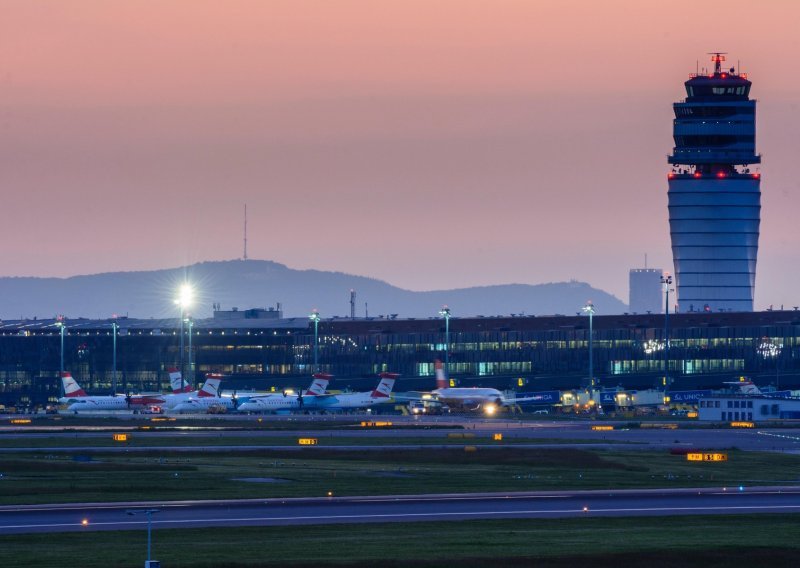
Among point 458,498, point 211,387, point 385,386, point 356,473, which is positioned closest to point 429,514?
point 458,498

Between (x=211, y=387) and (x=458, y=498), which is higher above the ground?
(x=211, y=387)

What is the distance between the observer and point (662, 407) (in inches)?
7549

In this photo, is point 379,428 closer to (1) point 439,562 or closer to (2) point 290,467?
(2) point 290,467

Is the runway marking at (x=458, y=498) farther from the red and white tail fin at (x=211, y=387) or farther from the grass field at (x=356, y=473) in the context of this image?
the red and white tail fin at (x=211, y=387)

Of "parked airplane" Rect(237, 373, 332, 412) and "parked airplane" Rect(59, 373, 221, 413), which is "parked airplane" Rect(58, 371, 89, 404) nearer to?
"parked airplane" Rect(59, 373, 221, 413)

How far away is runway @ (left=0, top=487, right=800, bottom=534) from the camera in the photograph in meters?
57.2

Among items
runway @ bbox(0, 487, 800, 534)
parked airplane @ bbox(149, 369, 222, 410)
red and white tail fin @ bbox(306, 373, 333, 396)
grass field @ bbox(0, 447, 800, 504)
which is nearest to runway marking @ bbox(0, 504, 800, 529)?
runway @ bbox(0, 487, 800, 534)

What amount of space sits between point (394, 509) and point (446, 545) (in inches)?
406

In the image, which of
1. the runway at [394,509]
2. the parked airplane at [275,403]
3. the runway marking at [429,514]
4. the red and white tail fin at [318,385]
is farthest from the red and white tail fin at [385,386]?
the runway marking at [429,514]

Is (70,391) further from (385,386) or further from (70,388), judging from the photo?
(385,386)

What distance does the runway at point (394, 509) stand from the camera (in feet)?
188

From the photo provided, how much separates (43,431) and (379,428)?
30.3 meters

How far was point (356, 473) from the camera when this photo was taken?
7931 centimetres

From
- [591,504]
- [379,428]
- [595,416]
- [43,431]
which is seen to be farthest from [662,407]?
[591,504]
